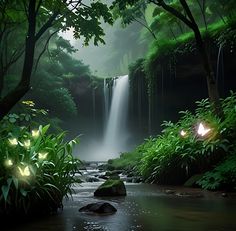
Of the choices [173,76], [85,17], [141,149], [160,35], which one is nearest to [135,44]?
[160,35]

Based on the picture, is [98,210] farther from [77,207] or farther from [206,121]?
[206,121]

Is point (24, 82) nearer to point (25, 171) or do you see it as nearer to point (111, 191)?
point (25, 171)

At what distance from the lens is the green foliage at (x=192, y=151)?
10.2m

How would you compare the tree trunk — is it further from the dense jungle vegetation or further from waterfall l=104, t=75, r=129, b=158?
waterfall l=104, t=75, r=129, b=158

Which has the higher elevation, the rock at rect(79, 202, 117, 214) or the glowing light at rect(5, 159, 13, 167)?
the glowing light at rect(5, 159, 13, 167)

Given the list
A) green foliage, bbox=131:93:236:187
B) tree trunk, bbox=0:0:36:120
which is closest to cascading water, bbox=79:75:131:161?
green foliage, bbox=131:93:236:187

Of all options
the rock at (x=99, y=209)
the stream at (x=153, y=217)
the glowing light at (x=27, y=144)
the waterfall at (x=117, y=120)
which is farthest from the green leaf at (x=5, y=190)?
the waterfall at (x=117, y=120)

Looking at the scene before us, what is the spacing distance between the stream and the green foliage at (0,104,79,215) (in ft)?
1.05

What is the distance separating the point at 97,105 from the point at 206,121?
1862 centimetres

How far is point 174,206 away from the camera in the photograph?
22.4ft

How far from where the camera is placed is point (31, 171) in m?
5.47

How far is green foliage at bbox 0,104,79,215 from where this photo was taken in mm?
5344

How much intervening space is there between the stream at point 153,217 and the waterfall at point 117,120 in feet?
57.8

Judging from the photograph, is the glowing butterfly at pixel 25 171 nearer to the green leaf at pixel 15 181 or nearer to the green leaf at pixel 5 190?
the green leaf at pixel 15 181
